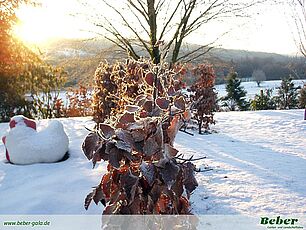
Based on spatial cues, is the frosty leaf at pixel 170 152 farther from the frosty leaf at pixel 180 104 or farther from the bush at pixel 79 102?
the bush at pixel 79 102

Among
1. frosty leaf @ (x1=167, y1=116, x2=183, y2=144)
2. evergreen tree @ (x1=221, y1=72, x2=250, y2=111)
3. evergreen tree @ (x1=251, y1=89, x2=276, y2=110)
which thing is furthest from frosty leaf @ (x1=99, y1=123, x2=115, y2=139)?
evergreen tree @ (x1=221, y1=72, x2=250, y2=111)

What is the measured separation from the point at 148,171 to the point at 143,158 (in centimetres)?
15

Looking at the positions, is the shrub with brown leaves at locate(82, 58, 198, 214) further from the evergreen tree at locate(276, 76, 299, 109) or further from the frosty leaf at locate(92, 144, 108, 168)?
the evergreen tree at locate(276, 76, 299, 109)

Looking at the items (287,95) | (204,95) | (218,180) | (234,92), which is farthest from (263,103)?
(218,180)

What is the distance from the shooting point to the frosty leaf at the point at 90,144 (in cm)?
127

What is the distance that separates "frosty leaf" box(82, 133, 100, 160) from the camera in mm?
1270

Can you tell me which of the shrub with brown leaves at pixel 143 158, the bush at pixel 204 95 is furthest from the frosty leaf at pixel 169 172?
the bush at pixel 204 95

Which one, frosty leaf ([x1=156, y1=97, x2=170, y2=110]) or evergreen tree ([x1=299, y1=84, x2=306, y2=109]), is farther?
evergreen tree ([x1=299, y1=84, x2=306, y2=109])

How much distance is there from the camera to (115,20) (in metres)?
8.44

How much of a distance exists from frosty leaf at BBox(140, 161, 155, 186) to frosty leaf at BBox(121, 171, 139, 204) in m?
0.06

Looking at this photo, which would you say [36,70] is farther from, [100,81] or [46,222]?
[46,222]

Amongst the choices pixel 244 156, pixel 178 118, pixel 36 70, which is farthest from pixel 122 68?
pixel 36 70

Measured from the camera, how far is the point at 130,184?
121cm

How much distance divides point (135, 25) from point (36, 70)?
3447 mm
